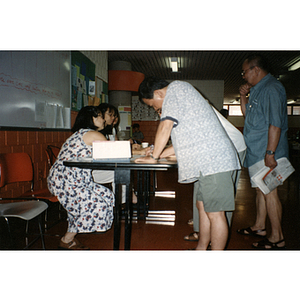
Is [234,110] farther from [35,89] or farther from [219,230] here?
[219,230]

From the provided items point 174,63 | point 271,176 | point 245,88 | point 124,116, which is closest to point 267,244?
point 271,176

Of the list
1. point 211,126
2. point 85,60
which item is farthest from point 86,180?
point 85,60

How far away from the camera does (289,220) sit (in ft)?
8.96

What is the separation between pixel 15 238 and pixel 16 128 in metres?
1.16

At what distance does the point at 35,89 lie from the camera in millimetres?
2855

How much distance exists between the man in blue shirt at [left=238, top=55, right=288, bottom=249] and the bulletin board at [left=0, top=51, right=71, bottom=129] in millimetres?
2363

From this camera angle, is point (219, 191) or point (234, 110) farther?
point (234, 110)

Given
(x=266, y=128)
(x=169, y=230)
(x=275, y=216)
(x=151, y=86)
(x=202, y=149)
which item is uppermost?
(x=151, y=86)

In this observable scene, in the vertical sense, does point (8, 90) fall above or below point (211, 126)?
above

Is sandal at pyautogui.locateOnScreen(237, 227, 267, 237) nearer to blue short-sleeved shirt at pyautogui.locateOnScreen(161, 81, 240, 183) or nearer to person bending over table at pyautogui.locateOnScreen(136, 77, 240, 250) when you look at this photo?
person bending over table at pyautogui.locateOnScreen(136, 77, 240, 250)

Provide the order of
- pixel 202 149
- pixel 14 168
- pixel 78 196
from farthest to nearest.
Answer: pixel 14 168, pixel 78 196, pixel 202 149

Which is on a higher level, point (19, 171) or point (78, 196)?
point (19, 171)

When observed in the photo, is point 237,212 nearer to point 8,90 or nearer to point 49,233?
point 49,233

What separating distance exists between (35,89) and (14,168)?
1.18 meters
